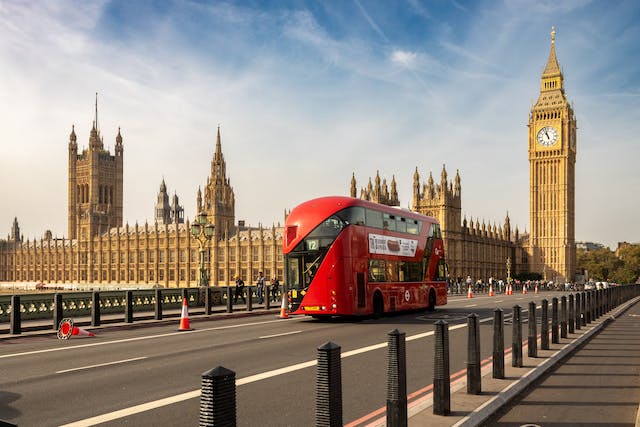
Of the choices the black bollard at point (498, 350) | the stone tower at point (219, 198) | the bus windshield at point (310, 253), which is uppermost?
the stone tower at point (219, 198)

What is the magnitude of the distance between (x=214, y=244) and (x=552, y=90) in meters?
72.1

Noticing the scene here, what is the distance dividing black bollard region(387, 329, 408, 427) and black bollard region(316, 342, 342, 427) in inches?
45.5

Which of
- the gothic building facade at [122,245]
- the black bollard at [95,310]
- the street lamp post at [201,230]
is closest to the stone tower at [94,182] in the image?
the gothic building facade at [122,245]

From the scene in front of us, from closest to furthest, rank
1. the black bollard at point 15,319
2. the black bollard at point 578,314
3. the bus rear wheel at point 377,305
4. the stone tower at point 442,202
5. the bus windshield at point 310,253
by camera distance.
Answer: the black bollard at point 578,314 → the black bollard at point 15,319 → the bus windshield at point 310,253 → the bus rear wheel at point 377,305 → the stone tower at point 442,202

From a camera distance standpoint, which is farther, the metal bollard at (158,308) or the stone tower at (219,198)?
the stone tower at (219,198)

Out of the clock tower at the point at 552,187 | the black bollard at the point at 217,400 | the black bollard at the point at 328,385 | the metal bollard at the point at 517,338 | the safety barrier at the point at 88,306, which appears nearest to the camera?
the black bollard at the point at 217,400

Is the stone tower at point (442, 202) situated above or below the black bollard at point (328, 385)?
above

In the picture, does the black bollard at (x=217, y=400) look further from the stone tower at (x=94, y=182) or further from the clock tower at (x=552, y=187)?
the stone tower at (x=94, y=182)

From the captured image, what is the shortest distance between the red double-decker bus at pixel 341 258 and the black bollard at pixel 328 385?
15.3 metres

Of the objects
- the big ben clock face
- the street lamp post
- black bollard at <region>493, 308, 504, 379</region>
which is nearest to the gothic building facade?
the big ben clock face

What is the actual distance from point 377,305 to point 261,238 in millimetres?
73176

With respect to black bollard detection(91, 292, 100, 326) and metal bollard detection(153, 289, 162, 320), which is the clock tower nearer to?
metal bollard detection(153, 289, 162, 320)

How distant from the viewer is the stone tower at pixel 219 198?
10988 centimetres

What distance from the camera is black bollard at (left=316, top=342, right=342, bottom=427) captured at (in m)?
5.18
